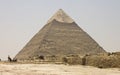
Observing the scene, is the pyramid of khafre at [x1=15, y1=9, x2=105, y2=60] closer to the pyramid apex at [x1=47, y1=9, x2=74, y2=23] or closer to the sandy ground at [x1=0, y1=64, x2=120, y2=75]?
the pyramid apex at [x1=47, y1=9, x2=74, y2=23]

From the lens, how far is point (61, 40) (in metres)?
89.8

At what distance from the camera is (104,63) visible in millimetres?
18609

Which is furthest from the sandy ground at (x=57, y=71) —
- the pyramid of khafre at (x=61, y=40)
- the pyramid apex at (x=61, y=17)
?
the pyramid apex at (x=61, y=17)

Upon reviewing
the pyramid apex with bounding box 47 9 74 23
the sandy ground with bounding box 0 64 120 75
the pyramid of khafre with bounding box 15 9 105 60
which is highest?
the pyramid apex with bounding box 47 9 74 23

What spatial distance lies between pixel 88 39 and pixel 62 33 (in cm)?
754

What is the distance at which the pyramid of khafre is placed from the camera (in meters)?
83.4

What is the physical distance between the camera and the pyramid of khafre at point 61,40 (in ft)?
274

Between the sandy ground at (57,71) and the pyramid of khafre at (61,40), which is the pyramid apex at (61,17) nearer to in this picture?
the pyramid of khafre at (61,40)

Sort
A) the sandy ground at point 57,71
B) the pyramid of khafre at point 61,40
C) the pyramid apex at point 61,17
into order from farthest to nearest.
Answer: the pyramid apex at point 61,17 < the pyramid of khafre at point 61,40 < the sandy ground at point 57,71

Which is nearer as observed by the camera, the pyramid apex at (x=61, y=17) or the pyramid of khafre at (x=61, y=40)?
the pyramid of khafre at (x=61, y=40)

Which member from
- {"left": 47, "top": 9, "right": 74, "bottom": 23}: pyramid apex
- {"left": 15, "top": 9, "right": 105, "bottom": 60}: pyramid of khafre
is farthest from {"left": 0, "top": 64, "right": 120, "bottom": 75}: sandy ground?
{"left": 47, "top": 9, "right": 74, "bottom": 23}: pyramid apex

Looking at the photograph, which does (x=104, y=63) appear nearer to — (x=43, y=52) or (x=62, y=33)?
(x=43, y=52)

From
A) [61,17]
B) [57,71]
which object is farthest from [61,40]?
[57,71]

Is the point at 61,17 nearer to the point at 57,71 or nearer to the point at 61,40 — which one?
the point at 61,40
